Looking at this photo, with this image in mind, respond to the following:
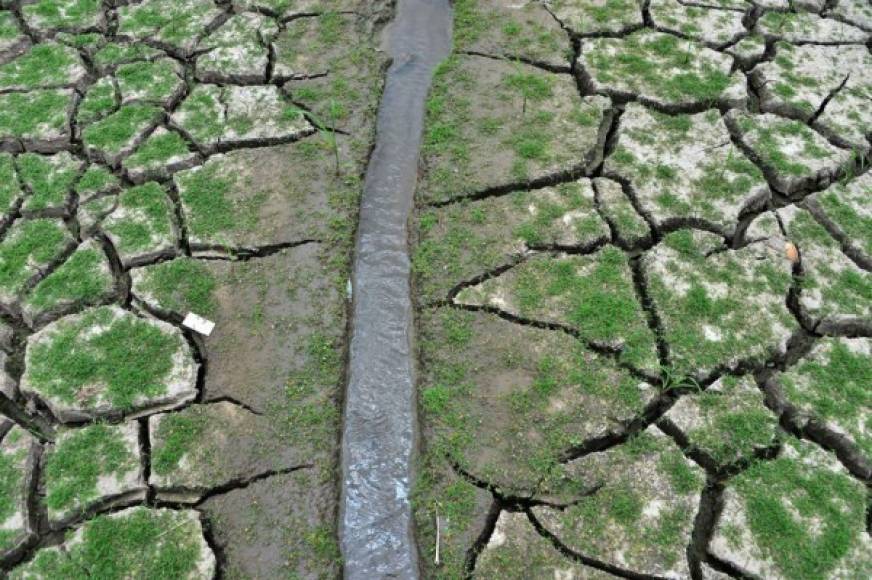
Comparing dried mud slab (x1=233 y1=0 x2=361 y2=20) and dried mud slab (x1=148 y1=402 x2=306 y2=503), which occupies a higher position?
dried mud slab (x1=233 y1=0 x2=361 y2=20)

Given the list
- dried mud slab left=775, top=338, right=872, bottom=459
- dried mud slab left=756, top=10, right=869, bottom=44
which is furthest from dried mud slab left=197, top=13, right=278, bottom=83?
dried mud slab left=775, top=338, right=872, bottom=459

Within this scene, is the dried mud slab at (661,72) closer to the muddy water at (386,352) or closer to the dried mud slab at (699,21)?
the dried mud slab at (699,21)

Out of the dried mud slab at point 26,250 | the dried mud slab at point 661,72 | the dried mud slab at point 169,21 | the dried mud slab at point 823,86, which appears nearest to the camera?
the dried mud slab at point 26,250

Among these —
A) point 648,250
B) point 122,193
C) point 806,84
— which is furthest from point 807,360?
point 122,193

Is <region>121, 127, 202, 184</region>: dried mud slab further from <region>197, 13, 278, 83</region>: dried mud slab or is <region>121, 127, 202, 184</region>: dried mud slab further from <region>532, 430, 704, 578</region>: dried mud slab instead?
<region>532, 430, 704, 578</region>: dried mud slab

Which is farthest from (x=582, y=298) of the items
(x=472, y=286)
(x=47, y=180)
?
(x=47, y=180)

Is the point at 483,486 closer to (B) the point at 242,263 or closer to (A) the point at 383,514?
(A) the point at 383,514

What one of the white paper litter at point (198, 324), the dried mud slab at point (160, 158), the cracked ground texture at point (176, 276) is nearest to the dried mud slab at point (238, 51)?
the cracked ground texture at point (176, 276)
